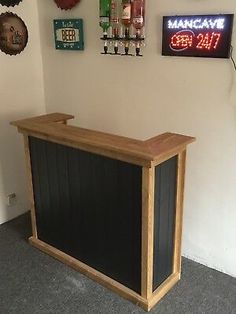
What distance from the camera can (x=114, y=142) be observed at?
5.98 feet

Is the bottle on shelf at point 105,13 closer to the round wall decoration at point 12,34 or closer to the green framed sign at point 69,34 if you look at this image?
the green framed sign at point 69,34

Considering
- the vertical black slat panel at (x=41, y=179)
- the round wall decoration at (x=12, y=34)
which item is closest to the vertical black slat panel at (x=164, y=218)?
the vertical black slat panel at (x=41, y=179)

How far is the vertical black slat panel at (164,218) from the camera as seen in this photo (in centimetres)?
183

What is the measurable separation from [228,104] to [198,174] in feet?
1.58

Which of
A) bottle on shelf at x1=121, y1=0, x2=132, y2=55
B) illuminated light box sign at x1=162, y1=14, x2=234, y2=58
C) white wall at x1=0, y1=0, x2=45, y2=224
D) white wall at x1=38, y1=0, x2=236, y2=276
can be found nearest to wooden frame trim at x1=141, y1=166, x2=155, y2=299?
white wall at x1=38, y1=0, x2=236, y2=276

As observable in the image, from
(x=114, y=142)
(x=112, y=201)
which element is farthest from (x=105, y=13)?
(x=112, y=201)

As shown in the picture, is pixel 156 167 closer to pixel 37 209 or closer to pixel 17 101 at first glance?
pixel 37 209

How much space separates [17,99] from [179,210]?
1.53 meters

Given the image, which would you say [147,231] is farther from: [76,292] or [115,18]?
[115,18]

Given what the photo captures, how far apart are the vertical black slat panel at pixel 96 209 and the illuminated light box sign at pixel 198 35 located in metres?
0.77

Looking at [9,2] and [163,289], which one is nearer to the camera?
[163,289]

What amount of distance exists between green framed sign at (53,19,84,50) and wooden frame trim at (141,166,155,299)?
1.25m

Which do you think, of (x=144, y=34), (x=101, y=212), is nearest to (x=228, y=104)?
(x=144, y=34)

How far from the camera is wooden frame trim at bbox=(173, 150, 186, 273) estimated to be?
1.92 m
